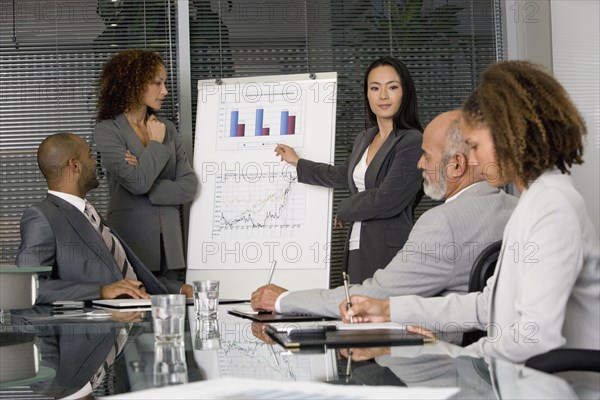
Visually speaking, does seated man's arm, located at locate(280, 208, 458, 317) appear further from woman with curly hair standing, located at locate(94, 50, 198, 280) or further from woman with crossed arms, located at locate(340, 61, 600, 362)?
woman with curly hair standing, located at locate(94, 50, 198, 280)

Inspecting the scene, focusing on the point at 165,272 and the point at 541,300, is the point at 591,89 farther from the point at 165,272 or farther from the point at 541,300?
the point at 541,300

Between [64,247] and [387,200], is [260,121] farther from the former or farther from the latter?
[64,247]

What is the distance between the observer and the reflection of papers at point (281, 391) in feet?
3.56

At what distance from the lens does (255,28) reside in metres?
5.39

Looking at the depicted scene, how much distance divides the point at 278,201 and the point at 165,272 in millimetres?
662

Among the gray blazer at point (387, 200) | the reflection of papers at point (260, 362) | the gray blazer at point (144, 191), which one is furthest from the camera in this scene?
the gray blazer at point (144, 191)

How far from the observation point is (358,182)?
3.99 metres

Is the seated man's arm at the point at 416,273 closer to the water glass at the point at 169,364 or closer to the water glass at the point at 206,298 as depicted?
the water glass at the point at 206,298

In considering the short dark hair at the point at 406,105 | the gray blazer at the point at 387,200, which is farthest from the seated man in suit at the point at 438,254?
the short dark hair at the point at 406,105

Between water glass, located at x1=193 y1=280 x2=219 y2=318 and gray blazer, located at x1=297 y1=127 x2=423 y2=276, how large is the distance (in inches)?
60.8

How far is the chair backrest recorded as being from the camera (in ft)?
6.89

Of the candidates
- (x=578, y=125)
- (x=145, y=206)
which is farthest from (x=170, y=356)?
(x=145, y=206)

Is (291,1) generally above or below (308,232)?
above

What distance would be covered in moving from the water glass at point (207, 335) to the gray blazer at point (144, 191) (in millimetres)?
1958
